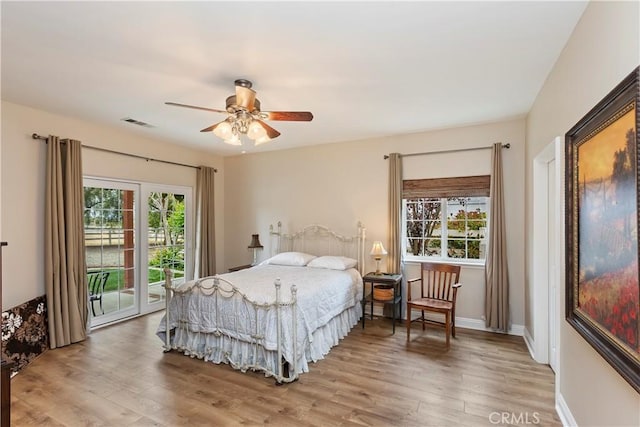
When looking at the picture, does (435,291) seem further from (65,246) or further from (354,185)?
(65,246)

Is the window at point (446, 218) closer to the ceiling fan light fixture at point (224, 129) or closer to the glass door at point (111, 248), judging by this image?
the ceiling fan light fixture at point (224, 129)

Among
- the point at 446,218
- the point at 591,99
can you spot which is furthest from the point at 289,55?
the point at 446,218

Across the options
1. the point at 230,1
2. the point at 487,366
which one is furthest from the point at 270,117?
the point at 487,366

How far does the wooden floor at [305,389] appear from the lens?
2.42 meters

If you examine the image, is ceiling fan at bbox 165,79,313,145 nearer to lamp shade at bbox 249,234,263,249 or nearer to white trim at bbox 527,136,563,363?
white trim at bbox 527,136,563,363

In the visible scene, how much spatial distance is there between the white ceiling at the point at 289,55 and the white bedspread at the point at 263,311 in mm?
1989

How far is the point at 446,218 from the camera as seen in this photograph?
4.63 m

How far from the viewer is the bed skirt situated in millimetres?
3096

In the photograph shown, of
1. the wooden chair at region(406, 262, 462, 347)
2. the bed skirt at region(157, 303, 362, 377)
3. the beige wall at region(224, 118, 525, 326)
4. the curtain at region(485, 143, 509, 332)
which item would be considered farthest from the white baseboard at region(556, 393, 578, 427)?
the bed skirt at region(157, 303, 362, 377)

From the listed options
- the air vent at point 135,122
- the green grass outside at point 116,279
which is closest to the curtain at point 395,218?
the air vent at point 135,122

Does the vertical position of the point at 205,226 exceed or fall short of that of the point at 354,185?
it falls short

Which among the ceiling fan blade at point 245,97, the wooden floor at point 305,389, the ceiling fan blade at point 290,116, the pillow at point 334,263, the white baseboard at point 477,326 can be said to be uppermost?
the ceiling fan blade at point 245,97

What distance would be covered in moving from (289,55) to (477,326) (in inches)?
158

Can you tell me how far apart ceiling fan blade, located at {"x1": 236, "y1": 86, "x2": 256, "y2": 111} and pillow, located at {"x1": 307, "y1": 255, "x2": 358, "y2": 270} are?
2.59 m
